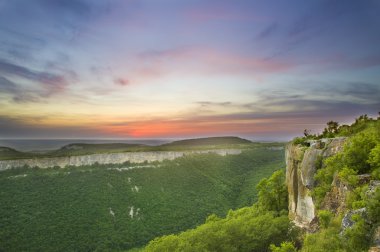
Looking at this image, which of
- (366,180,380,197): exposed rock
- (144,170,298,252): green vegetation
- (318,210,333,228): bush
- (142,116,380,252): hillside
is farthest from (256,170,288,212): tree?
(366,180,380,197): exposed rock

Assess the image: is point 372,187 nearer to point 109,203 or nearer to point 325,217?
point 325,217

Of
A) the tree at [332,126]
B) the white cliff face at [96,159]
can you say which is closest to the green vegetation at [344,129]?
the tree at [332,126]

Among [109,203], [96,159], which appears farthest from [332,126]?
[96,159]

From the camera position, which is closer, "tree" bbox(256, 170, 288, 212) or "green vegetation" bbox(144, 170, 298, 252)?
"green vegetation" bbox(144, 170, 298, 252)

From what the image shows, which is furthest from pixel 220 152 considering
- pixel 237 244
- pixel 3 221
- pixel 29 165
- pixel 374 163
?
pixel 374 163

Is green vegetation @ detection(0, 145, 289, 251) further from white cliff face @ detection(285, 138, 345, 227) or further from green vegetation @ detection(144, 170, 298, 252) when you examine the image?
white cliff face @ detection(285, 138, 345, 227)
